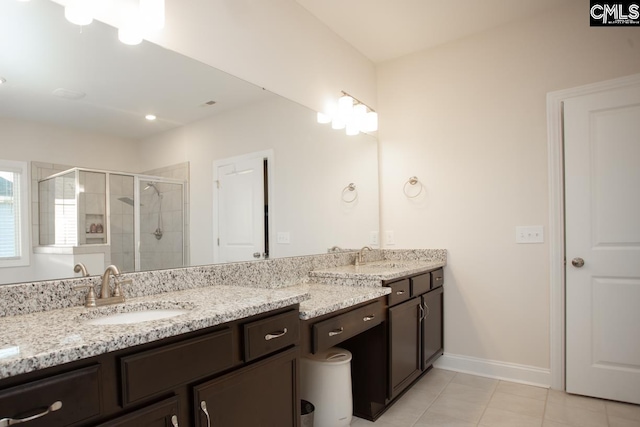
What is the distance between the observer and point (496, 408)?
229 cm

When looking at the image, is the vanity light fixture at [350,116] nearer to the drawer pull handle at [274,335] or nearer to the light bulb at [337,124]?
the light bulb at [337,124]

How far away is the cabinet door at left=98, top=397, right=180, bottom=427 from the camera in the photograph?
0.91 m

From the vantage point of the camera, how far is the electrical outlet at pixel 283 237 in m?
2.27

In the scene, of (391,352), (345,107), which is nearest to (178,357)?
(391,352)

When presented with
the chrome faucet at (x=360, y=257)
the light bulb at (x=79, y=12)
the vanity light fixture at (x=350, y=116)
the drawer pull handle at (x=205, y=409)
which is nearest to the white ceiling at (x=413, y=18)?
the vanity light fixture at (x=350, y=116)

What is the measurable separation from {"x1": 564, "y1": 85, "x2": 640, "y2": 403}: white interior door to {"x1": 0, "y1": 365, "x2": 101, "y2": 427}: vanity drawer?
272 cm

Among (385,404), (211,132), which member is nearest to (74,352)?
(211,132)

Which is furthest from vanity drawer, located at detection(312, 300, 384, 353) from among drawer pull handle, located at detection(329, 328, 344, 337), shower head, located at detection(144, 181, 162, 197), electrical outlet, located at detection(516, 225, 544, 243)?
electrical outlet, located at detection(516, 225, 544, 243)

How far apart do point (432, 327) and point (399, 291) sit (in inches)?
27.8

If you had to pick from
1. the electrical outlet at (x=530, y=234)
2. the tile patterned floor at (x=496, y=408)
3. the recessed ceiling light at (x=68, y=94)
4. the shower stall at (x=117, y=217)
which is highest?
the recessed ceiling light at (x=68, y=94)

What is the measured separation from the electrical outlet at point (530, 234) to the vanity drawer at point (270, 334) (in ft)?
6.47

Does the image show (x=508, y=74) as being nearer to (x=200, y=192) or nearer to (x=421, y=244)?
(x=421, y=244)

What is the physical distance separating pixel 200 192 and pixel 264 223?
1.54 ft

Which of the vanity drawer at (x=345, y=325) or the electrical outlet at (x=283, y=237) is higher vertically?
the electrical outlet at (x=283, y=237)
